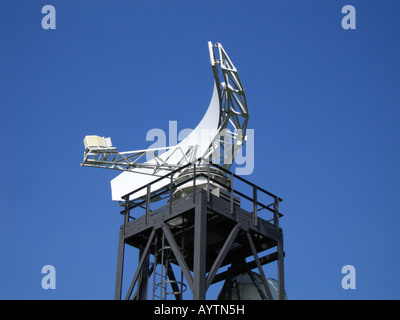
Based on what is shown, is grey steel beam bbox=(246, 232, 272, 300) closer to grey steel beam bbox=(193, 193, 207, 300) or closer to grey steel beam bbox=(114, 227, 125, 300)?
grey steel beam bbox=(193, 193, 207, 300)

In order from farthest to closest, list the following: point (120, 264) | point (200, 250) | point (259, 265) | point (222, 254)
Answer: point (120, 264) < point (259, 265) < point (222, 254) < point (200, 250)

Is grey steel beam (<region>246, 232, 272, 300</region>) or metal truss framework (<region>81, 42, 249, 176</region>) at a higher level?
metal truss framework (<region>81, 42, 249, 176</region>)

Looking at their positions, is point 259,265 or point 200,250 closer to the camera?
point 200,250

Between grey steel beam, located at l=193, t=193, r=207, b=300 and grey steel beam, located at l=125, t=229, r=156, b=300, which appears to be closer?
grey steel beam, located at l=193, t=193, r=207, b=300

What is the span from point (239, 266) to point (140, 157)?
8.18 metres

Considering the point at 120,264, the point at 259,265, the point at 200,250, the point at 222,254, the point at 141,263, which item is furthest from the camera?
the point at 120,264

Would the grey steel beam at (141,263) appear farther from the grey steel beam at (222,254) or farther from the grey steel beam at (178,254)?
the grey steel beam at (222,254)

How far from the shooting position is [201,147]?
3678cm

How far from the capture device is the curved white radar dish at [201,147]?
3622 centimetres

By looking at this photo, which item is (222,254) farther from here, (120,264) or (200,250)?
(120,264)

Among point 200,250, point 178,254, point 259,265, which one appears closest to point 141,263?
point 178,254

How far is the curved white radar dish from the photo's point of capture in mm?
36219
